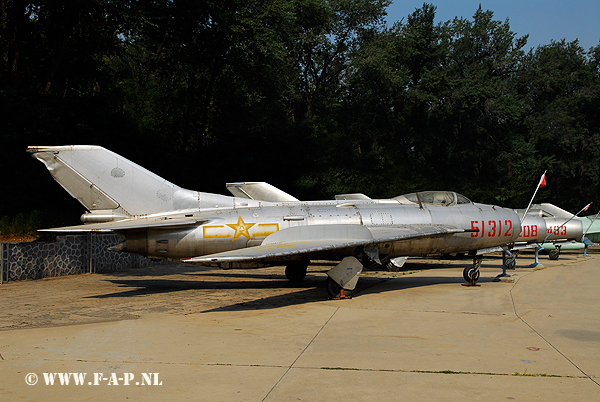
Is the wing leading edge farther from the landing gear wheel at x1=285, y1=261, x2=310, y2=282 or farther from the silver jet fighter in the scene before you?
the landing gear wheel at x1=285, y1=261, x2=310, y2=282

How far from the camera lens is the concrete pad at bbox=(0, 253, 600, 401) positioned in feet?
18.0

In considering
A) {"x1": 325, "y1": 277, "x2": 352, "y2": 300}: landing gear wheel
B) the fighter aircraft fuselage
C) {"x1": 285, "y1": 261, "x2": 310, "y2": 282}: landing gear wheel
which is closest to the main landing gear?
the fighter aircraft fuselage

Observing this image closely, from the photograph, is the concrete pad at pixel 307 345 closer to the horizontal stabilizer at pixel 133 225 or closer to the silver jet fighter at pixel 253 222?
the silver jet fighter at pixel 253 222

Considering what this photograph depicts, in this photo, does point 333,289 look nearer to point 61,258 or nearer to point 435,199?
point 435,199

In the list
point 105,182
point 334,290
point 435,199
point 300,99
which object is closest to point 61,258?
point 105,182

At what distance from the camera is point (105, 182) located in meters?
13.4

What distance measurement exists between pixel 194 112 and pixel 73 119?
14.3 metres

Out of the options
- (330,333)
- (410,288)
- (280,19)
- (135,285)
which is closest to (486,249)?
(410,288)

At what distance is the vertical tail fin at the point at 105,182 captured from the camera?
13320 mm

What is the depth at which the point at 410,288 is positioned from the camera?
14195 millimetres

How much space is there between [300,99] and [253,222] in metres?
28.9

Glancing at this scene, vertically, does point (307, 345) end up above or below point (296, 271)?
above

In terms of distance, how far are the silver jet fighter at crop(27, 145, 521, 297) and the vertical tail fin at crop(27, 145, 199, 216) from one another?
3 cm

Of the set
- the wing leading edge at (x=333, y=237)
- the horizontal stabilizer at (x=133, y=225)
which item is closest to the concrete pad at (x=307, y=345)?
the wing leading edge at (x=333, y=237)
